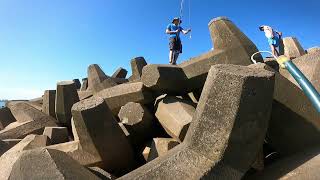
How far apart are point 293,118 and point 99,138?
1808 mm

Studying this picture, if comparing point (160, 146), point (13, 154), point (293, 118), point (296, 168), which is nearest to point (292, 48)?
point (293, 118)

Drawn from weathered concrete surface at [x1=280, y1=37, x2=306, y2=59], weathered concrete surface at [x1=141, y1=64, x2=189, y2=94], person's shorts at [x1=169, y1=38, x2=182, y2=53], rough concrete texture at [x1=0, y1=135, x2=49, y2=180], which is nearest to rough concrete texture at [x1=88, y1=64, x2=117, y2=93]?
person's shorts at [x1=169, y1=38, x2=182, y2=53]

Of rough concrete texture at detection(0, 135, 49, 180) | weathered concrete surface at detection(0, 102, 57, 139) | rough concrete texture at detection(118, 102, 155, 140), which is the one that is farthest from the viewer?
weathered concrete surface at detection(0, 102, 57, 139)

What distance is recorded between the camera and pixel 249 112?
2.92 m

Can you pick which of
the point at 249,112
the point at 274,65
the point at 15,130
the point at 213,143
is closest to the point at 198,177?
the point at 213,143

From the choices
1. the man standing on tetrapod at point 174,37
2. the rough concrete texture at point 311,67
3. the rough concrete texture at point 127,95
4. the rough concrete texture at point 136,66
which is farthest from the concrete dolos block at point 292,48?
the rough concrete texture at point 127,95

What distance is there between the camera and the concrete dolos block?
8133mm

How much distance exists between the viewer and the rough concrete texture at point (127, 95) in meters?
4.75

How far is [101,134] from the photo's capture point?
3.85 metres

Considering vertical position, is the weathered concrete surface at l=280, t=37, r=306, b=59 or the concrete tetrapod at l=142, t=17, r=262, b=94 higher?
the concrete tetrapod at l=142, t=17, r=262, b=94

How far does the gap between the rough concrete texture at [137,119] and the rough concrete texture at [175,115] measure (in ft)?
0.45

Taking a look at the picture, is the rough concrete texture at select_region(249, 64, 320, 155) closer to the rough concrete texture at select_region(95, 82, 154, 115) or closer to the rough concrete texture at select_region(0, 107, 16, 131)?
the rough concrete texture at select_region(95, 82, 154, 115)

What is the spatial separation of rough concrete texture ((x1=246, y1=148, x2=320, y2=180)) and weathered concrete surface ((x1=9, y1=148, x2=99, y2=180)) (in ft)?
4.50

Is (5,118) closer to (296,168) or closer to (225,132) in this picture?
(225,132)
